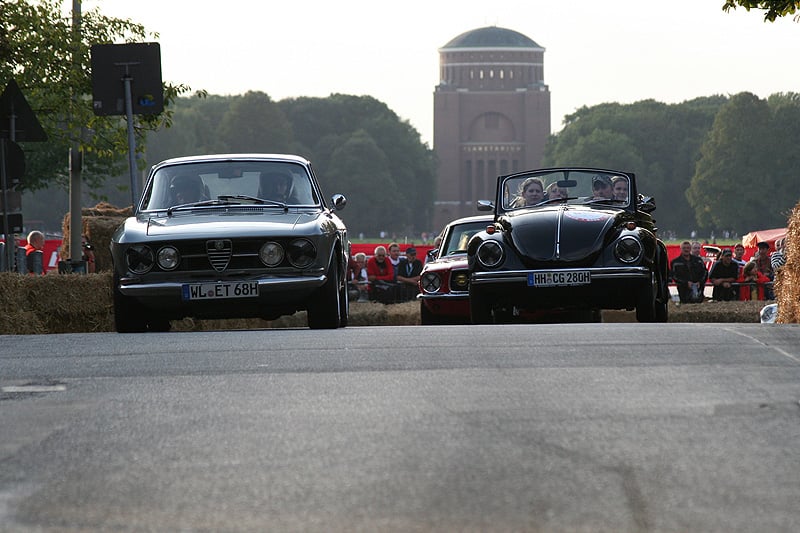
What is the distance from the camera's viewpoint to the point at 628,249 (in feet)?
46.7

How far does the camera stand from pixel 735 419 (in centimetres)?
650

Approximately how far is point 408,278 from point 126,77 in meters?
13.0

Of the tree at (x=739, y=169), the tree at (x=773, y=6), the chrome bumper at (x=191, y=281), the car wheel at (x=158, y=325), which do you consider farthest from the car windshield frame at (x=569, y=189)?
the tree at (x=739, y=169)

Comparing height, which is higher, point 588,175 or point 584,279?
point 588,175

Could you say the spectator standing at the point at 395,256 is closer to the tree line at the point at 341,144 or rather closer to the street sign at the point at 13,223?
the street sign at the point at 13,223

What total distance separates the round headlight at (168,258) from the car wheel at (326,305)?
1.15 meters

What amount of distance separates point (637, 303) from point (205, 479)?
30.9ft

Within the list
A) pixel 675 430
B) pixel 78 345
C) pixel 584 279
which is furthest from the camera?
pixel 584 279

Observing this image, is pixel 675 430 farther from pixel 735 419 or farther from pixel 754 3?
pixel 754 3

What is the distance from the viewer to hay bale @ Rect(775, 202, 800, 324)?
16.6m

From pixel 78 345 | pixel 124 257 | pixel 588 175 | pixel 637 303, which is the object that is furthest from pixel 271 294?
pixel 588 175

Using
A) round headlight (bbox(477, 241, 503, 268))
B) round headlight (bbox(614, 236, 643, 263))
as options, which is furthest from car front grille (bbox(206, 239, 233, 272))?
round headlight (bbox(614, 236, 643, 263))

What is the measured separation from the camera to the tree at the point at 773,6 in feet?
63.8

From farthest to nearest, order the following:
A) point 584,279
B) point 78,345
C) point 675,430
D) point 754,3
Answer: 1. point 754,3
2. point 584,279
3. point 78,345
4. point 675,430
